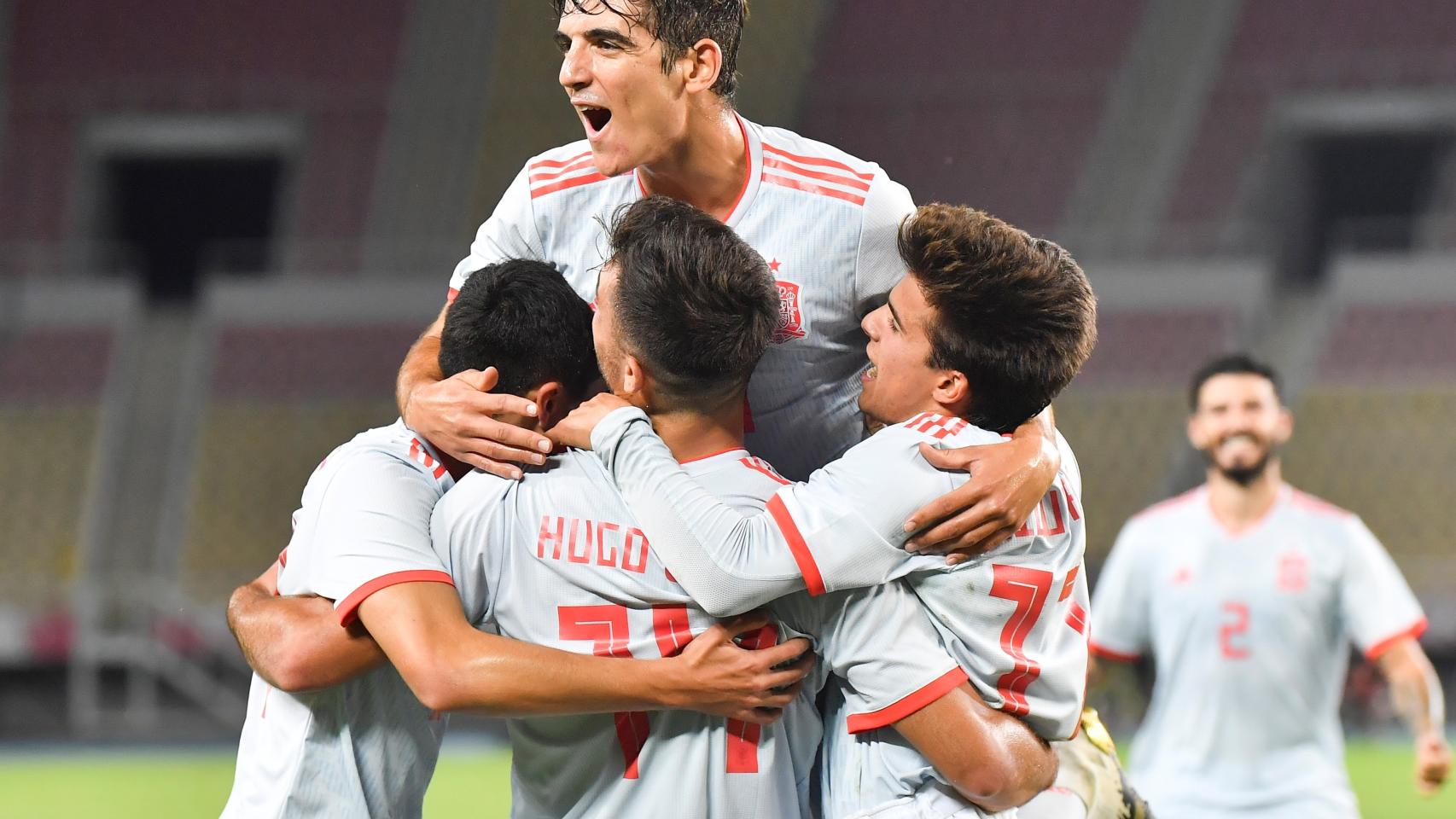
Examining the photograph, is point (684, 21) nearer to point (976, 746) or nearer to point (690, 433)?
point (690, 433)

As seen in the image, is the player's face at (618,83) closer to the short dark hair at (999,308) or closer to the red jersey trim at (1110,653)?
the short dark hair at (999,308)

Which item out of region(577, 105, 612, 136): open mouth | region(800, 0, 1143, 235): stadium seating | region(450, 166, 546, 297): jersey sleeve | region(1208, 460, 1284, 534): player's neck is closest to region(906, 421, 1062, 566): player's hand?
region(577, 105, 612, 136): open mouth

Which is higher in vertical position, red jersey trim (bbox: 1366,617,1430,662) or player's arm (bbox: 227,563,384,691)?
player's arm (bbox: 227,563,384,691)

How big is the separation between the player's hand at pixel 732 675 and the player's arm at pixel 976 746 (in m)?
0.20

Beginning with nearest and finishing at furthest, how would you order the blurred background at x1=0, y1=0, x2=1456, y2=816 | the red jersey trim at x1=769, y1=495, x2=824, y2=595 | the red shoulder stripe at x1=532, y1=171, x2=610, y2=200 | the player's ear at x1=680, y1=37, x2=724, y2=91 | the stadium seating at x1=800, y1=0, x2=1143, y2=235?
the red jersey trim at x1=769, y1=495, x2=824, y2=595, the player's ear at x1=680, y1=37, x2=724, y2=91, the red shoulder stripe at x1=532, y1=171, x2=610, y2=200, the blurred background at x1=0, y1=0, x2=1456, y2=816, the stadium seating at x1=800, y1=0, x2=1143, y2=235

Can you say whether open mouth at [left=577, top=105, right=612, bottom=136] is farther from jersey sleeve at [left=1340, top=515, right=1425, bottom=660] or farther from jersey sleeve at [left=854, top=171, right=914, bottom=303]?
jersey sleeve at [left=1340, top=515, right=1425, bottom=660]

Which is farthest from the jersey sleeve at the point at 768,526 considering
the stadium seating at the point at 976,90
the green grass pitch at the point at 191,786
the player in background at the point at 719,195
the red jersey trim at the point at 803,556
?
the stadium seating at the point at 976,90

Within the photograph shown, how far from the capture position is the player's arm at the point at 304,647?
2.33 meters

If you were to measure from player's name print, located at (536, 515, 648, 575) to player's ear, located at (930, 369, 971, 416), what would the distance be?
0.57 meters

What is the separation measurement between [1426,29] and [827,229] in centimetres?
1384

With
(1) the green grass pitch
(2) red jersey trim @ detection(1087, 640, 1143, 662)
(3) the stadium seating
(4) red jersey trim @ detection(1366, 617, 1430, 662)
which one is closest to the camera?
(4) red jersey trim @ detection(1366, 617, 1430, 662)

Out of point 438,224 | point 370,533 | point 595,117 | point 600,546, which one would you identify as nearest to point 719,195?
point 595,117

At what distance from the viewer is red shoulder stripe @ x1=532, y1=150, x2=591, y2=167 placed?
3.04 m

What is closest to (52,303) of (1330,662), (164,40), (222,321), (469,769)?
(222,321)
